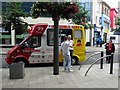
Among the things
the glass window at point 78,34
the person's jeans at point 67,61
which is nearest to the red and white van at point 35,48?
the glass window at point 78,34

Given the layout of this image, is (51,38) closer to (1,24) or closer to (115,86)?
(115,86)

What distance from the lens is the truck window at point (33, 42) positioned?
14.1m

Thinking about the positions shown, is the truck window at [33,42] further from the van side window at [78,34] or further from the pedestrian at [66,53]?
the pedestrian at [66,53]

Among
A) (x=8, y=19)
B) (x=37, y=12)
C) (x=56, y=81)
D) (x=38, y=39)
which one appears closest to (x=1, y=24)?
(x=8, y=19)

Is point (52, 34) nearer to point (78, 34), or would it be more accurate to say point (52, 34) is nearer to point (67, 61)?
point (78, 34)

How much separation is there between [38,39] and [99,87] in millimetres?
6528

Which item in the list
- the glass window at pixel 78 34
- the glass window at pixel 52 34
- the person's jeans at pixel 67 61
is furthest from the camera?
the glass window at pixel 78 34

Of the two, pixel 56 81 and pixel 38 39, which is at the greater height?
pixel 38 39

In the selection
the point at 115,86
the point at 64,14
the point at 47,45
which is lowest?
the point at 115,86

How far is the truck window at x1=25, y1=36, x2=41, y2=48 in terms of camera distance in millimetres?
14078

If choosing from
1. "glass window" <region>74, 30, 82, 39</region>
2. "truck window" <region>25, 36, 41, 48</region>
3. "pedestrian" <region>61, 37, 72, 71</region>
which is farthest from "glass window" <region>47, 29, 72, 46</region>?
"pedestrian" <region>61, 37, 72, 71</region>

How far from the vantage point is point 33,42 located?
1414 centimetres

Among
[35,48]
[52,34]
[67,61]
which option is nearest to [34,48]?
[35,48]

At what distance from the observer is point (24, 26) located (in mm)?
28734
